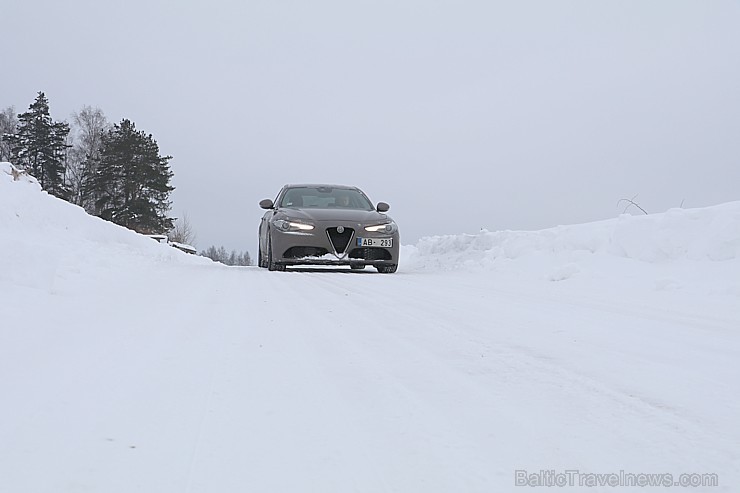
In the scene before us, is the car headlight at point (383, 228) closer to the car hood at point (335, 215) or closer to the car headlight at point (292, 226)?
the car hood at point (335, 215)

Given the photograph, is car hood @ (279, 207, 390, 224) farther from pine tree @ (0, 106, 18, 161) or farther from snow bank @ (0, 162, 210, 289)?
pine tree @ (0, 106, 18, 161)

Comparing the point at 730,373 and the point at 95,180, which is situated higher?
the point at 95,180

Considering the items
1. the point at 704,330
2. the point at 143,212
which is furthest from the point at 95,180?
the point at 704,330

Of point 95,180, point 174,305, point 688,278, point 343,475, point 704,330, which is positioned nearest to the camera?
point 343,475

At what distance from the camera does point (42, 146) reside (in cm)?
4853

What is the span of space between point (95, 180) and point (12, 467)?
46.1 metres

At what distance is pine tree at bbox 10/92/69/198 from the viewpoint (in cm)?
4794

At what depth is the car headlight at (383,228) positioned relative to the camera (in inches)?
359

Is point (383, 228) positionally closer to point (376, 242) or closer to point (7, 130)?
point (376, 242)

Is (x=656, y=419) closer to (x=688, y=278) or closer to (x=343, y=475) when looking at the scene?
(x=343, y=475)

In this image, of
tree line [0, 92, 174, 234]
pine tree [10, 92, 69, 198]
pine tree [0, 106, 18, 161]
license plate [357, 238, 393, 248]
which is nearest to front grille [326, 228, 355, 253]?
license plate [357, 238, 393, 248]

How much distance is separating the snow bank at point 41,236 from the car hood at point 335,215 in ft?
8.29

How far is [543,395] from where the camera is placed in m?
2.26

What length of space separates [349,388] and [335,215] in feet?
22.9
